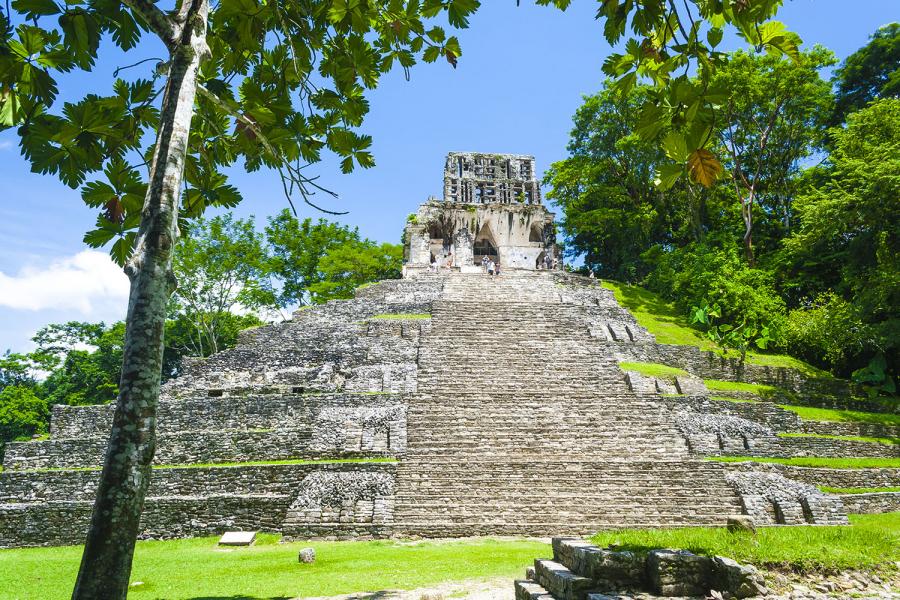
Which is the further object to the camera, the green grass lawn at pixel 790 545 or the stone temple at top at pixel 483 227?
the stone temple at top at pixel 483 227

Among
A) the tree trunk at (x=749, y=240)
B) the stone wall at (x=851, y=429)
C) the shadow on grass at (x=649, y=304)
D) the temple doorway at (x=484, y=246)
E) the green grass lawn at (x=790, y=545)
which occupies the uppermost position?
the temple doorway at (x=484, y=246)

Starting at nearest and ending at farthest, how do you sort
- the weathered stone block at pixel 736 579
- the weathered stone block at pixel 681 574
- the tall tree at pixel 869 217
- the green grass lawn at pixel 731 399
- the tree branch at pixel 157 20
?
the tree branch at pixel 157 20
the weathered stone block at pixel 736 579
the weathered stone block at pixel 681 574
the green grass lawn at pixel 731 399
the tall tree at pixel 869 217

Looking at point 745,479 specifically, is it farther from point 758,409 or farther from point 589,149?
point 589,149

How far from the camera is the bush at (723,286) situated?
21250mm

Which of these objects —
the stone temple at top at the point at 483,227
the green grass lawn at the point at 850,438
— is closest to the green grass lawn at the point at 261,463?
the green grass lawn at the point at 850,438

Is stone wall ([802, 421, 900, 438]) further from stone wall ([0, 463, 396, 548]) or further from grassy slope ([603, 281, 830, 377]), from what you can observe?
stone wall ([0, 463, 396, 548])

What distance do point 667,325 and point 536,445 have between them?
42.9ft

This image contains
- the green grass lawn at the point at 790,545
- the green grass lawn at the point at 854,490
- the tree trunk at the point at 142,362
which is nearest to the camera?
the tree trunk at the point at 142,362

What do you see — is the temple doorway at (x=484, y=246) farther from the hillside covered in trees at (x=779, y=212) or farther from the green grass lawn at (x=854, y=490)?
the green grass lawn at (x=854, y=490)

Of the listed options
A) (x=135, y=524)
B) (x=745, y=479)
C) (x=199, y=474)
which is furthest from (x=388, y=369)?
(x=135, y=524)

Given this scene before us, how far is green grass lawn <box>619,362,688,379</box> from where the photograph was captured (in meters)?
15.7

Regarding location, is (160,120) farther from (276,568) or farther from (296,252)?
(296,252)

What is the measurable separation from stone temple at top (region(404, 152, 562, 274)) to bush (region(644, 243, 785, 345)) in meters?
7.55

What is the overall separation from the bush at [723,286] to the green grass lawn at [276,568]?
16.2 m
